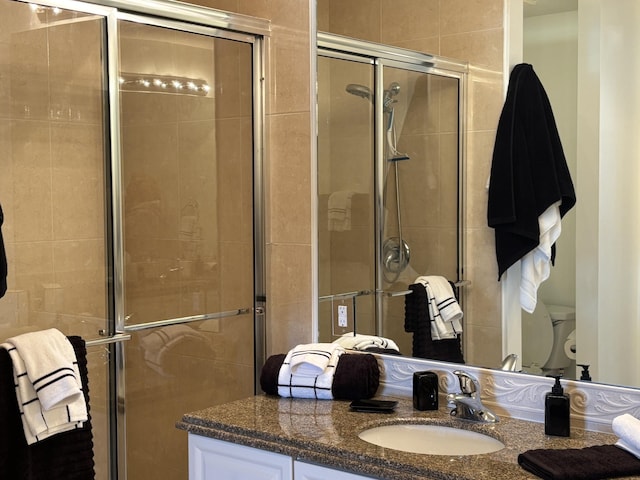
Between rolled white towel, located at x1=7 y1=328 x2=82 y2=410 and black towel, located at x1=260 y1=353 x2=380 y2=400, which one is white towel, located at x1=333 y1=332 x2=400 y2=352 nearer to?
black towel, located at x1=260 y1=353 x2=380 y2=400

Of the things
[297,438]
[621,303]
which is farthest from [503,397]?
[297,438]

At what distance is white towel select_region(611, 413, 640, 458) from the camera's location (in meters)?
1.81

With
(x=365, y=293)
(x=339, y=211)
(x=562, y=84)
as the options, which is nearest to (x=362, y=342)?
(x=365, y=293)

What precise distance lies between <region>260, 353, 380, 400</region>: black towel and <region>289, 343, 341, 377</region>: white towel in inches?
1.8

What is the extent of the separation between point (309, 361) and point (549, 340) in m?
0.68

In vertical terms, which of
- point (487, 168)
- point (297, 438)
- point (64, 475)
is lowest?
point (64, 475)

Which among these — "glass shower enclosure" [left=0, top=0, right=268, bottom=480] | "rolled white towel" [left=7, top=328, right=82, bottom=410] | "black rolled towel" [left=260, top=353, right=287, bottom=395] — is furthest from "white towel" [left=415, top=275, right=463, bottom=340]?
"rolled white towel" [left=7, top=328, right=82, bottom=410]

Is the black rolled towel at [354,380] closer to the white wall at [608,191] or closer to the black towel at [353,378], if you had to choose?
the black towel at [353,378]

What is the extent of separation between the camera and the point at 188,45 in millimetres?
2684

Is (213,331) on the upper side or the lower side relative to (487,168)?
lower

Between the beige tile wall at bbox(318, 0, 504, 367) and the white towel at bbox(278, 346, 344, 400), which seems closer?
the beige tile wall at bbox(318, 0, 504, 367)

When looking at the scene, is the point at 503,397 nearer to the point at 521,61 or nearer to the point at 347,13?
the point at 521,61

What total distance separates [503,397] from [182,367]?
1066 millimetres

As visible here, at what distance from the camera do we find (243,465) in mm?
2150
